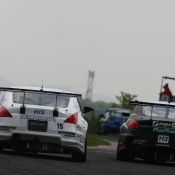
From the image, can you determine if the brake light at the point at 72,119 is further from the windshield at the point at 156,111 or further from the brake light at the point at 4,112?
the windshield at the point at 156,111

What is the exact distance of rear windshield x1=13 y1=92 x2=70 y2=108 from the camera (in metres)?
19.9

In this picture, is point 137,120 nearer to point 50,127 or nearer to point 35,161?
point 50,127

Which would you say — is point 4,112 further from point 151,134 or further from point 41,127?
point 151,134

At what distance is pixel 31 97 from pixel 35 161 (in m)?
2.42

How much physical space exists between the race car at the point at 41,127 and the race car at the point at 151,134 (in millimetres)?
1838

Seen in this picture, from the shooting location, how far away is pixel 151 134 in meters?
21.2

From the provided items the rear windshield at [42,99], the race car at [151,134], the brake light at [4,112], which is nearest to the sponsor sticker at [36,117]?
the brake light at [4,112]

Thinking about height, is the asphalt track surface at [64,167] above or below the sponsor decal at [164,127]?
below

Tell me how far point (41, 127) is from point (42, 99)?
2.47 ft

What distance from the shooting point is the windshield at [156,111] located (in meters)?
21.6

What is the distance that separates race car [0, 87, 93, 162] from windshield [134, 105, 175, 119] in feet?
7.49

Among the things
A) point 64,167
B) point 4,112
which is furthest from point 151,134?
point 64,167

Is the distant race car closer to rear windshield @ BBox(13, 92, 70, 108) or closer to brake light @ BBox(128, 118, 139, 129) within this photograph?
brake light @ BBox(128, 118, 139, 129)

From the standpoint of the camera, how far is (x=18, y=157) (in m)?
18.7
